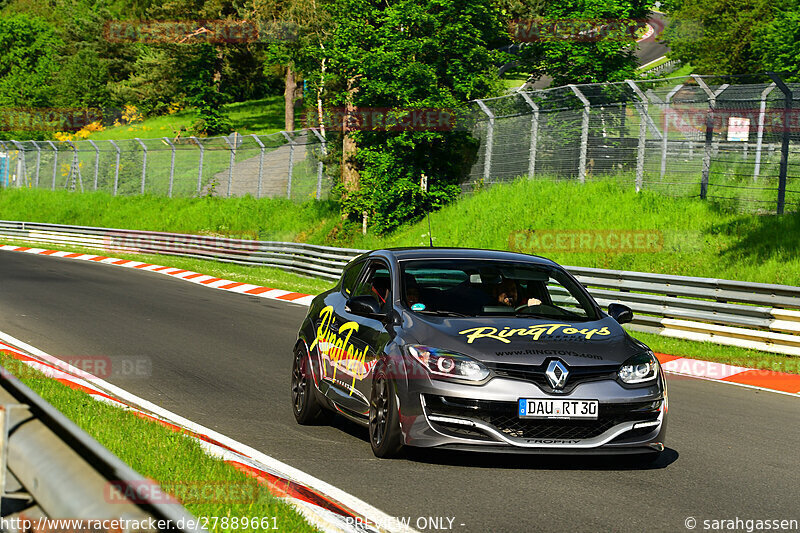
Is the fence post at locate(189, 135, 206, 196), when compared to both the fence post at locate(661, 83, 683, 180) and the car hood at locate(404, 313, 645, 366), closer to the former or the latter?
the fence post at locate(661, 83, 683, 180)

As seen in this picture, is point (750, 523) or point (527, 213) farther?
point (527, 213)

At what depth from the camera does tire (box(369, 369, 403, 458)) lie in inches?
281

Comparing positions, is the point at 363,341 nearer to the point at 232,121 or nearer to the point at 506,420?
the point at 506,420

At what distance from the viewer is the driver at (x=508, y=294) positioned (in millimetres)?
8266

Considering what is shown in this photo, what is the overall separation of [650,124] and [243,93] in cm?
9609

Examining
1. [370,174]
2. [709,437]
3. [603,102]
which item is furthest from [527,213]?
[709,437]

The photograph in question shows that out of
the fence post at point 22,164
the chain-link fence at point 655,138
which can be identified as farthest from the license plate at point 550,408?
the fence post at point 22,164

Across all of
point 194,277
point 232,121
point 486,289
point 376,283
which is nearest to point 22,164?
point 232,121

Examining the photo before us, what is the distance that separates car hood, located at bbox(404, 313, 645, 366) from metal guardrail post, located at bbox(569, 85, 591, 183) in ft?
58.3

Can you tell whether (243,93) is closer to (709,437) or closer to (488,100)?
(488,100)

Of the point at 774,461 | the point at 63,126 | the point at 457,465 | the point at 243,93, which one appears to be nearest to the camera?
the point at 457,465

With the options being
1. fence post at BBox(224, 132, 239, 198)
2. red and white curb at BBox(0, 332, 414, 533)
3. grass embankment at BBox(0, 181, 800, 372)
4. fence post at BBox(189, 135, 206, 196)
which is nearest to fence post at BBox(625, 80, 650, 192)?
grass embankment at BBox(0, 181, 800, 372)

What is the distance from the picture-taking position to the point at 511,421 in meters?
6.86

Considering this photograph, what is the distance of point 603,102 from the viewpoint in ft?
80.2
